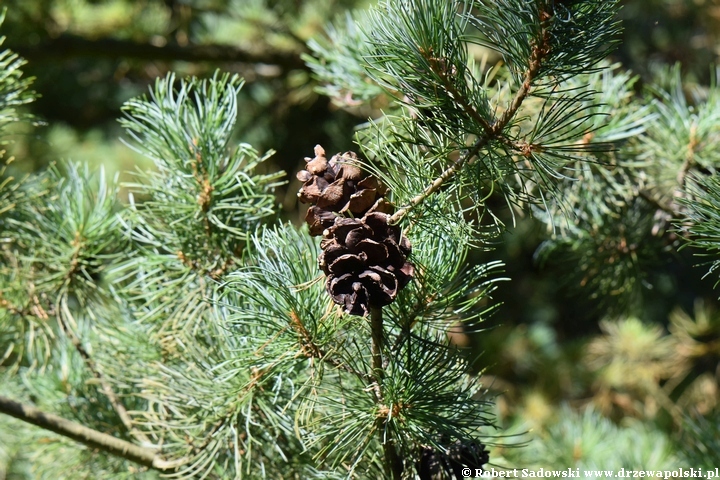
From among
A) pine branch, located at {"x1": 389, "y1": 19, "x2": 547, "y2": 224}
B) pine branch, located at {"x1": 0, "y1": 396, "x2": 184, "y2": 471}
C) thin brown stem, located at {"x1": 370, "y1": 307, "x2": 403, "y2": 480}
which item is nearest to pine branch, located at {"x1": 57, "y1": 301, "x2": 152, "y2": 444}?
pine branch, located at {"x1": 0, "y1": 396, "x2": 184, "y2": 471}

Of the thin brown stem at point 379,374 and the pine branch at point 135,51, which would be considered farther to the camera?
the pine branch at point 135,51

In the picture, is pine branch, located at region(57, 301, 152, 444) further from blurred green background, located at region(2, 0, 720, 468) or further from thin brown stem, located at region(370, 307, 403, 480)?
blurred green background, located at region(2, 0, 720, 468)

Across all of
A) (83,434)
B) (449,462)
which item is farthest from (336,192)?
(83,434)

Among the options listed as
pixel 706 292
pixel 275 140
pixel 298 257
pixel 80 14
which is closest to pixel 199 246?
pixel 298 257

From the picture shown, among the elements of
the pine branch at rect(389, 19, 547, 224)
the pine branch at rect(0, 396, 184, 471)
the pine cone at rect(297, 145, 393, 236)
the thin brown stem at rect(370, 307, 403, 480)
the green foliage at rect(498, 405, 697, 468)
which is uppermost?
the pine branch at rect(389, 19, 547, 224)

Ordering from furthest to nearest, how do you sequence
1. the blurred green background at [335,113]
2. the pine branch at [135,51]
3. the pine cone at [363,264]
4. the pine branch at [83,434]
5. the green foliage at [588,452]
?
the blurred green background at [335,113] < the pine branch at [135,51] < the green foliage at [588,452] < the pine branch at [83,434] < the pine cone at [363,264]

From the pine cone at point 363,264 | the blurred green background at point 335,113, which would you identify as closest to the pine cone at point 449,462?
the pine cone at point 363,264

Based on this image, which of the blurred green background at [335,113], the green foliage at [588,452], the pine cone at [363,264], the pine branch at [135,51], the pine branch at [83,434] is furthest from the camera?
the blurred green background at [335,113]

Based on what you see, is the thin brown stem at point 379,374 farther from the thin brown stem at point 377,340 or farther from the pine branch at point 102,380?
the pine branch at point 102,380
